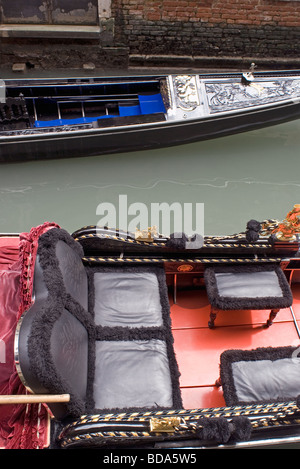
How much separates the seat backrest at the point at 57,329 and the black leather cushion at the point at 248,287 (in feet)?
2.17

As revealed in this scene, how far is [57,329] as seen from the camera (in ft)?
4.89

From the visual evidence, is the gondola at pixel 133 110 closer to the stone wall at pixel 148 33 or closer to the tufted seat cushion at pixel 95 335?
the stone wall at pixel 148 33

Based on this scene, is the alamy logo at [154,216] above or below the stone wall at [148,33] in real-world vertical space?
below

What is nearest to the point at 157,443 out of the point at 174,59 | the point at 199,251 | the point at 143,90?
the point at 199,251

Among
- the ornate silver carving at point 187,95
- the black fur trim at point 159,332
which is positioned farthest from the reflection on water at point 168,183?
the black fur trim at point 159,332

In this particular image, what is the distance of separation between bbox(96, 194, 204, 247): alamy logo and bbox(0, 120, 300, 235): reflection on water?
6 centimetres

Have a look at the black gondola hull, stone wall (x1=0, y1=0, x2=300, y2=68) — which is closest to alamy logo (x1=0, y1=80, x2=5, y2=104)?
the black gondola hull

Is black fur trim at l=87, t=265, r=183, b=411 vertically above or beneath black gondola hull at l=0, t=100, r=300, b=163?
beneath

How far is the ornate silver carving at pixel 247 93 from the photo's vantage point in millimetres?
3662

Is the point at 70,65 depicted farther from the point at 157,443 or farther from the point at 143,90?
the point at 157,443

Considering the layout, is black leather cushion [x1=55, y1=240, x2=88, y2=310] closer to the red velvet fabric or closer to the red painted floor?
the red velvet fabric

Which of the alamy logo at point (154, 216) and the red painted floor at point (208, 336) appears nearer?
the red painted floor at point (208, 336)

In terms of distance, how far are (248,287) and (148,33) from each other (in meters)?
3.84

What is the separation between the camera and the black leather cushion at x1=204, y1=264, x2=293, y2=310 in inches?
80.0
